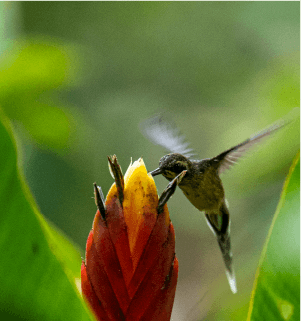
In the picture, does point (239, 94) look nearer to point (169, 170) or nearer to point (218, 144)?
point (218, 144)

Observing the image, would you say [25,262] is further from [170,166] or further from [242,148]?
[242,148]

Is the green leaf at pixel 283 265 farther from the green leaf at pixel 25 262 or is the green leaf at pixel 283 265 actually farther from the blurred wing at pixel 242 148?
the green leaf at pixel 25 262

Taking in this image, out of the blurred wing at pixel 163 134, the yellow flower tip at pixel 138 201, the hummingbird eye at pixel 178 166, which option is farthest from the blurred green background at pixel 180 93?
the yellow flower tip at pixel 138 201

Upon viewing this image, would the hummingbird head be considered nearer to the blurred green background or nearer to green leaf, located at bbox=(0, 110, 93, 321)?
green leaf, located at bbox=(0, 110, 93, 321)

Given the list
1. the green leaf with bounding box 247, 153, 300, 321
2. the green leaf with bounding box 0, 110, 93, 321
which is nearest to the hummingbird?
the green leaf with bounding box 247, 153, 300, 321

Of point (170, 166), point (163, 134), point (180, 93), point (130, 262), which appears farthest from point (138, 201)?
point (180, 93)

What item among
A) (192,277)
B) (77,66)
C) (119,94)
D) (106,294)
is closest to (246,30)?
(119,94)
